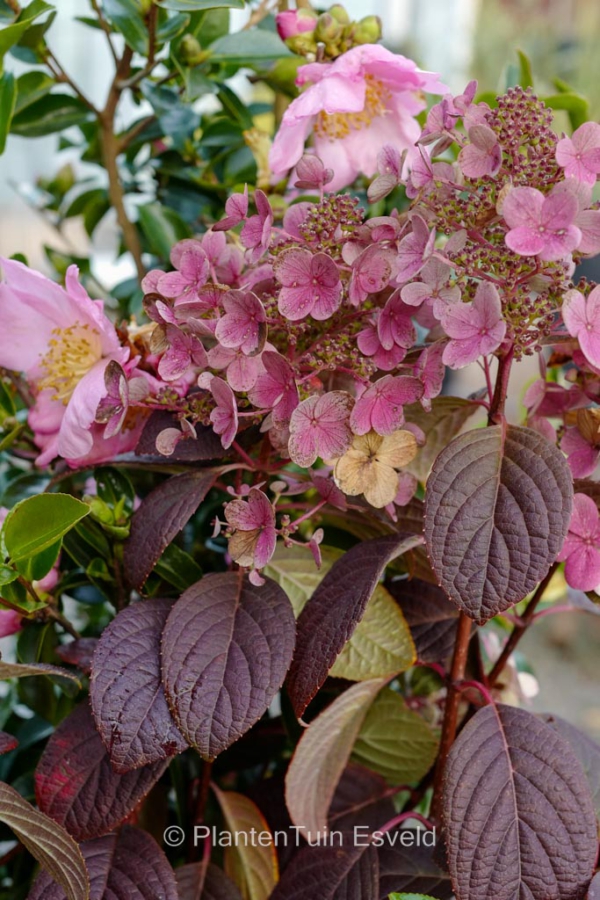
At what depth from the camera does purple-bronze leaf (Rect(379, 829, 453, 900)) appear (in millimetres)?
495

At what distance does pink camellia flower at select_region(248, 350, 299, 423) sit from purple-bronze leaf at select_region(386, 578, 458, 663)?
0.21 m

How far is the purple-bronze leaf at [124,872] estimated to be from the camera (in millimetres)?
468

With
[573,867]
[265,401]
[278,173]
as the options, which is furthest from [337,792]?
[278,173]

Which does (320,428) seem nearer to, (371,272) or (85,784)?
(371,272)

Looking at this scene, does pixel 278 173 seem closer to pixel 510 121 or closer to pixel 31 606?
pixel 510 121

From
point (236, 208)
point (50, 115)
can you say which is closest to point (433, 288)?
point (236, 208)

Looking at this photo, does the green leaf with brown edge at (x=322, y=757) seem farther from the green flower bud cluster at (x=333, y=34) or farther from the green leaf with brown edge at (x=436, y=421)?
the green flower bud cluster at (x=333, y=34)

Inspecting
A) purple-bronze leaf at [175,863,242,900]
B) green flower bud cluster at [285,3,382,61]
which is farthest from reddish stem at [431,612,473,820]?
green flower bud cluster at [285,3,382,61]

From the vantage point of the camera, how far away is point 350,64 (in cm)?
50

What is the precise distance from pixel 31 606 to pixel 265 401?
0.61 ft

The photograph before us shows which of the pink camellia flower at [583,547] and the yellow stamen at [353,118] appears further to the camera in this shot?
the yellow stamen at [353,118]

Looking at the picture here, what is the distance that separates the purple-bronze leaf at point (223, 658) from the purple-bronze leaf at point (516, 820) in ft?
0.35

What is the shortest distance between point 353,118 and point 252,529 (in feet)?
1.06

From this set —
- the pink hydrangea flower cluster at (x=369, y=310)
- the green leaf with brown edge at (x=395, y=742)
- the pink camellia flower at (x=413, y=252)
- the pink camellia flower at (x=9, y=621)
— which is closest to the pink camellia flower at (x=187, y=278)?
the pink hydrangea flower cluster at (x=369, y=310)
